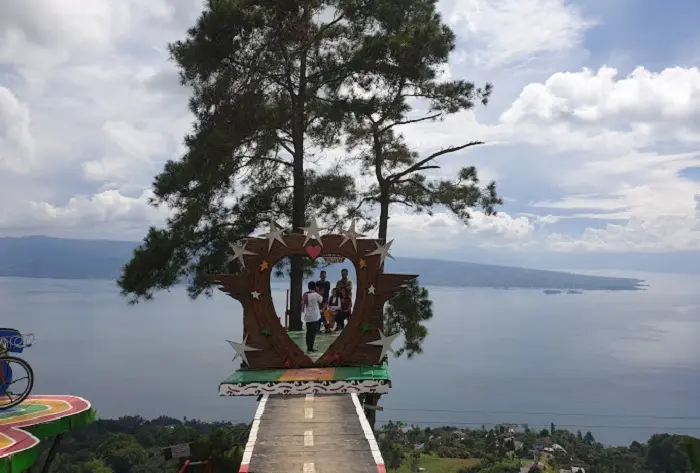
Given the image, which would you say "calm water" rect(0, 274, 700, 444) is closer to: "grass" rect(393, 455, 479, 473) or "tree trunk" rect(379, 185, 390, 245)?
"grass" rect(393, 455, 479, 473)

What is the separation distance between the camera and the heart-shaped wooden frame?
33.4ft

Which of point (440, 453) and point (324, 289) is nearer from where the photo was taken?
point (324, 289)

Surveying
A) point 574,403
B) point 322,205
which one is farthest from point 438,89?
point 574,403

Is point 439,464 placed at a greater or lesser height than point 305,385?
lesser

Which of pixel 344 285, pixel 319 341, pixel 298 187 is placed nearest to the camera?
pixel 319 341

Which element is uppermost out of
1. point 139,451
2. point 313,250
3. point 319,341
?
point 313,250

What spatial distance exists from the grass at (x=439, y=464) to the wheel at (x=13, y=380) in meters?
26.1

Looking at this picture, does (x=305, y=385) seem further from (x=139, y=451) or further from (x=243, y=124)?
(x=139, y=451)

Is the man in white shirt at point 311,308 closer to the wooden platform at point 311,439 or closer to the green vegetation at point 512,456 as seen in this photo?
the wooden platform at point 311,439

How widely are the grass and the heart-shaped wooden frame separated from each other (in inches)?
987

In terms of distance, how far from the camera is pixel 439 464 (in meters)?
36.5

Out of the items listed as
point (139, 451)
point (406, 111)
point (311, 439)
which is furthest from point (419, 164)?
point (139, 451)

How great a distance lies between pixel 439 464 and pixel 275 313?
97.5 ft

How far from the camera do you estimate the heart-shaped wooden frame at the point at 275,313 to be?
33.4 ft
